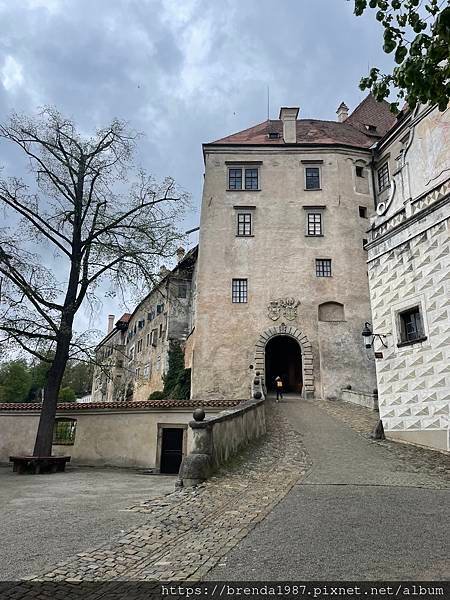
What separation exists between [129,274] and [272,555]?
1456 centimetres

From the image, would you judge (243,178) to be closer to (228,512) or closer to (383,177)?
(383,177)

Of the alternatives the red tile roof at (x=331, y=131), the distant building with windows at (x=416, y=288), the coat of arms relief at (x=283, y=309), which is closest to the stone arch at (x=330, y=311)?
the coat of arms relief at (x=283, y=309)

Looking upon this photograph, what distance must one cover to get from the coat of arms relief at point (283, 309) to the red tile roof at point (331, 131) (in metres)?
11.2

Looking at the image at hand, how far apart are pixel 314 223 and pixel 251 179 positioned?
5255mm

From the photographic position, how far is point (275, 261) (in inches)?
1152

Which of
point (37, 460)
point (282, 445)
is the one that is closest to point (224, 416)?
point (282, 445)

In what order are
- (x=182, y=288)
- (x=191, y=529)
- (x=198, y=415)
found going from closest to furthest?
(x=191, y=529) < (x=198, y=415) < (x=182, y=288)

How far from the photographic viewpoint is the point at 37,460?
14.7m

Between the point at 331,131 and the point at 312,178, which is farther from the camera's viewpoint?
the point at 331,131

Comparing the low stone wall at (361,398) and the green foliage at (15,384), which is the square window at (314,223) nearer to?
the low stone wall at (361,398)

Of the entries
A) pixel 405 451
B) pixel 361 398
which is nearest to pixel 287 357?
pixel 361 398

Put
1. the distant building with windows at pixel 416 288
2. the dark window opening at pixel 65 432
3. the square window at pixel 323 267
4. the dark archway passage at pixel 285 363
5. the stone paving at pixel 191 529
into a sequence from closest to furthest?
the stone paving at pixel 191 529
the distant building with windows at pixel 416 288
the dark window opening at pixel 65 432
the square window at pixel 323 267
the dark archway passage at pixel 285 363

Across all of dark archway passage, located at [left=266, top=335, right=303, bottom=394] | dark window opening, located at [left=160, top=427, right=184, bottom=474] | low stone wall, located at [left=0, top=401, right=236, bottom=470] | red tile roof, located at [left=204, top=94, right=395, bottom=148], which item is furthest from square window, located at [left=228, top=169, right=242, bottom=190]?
dark window opening, located at [left=160, top=427, right=184, bottom=474]

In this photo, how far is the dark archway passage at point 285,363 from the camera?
29859 millimetres
